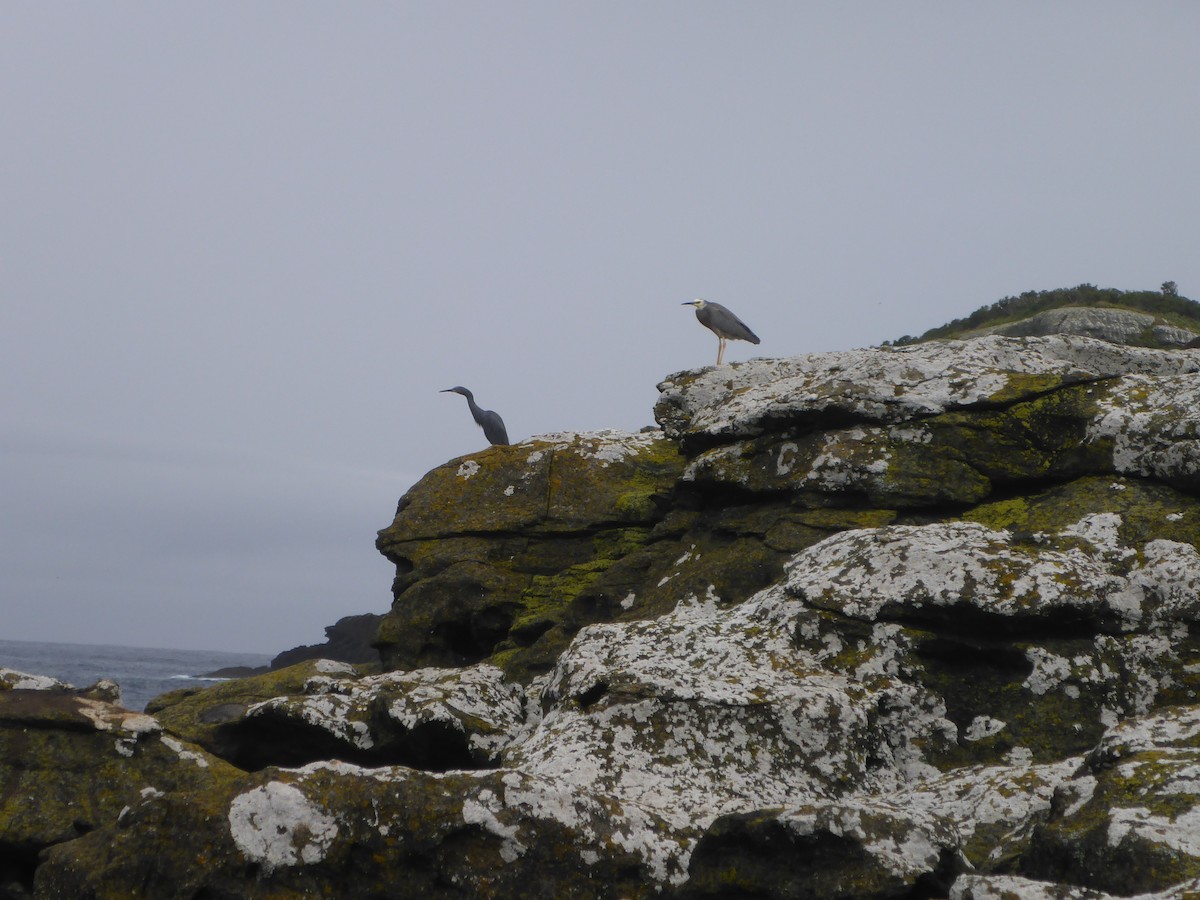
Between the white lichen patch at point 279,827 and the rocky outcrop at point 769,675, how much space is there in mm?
19

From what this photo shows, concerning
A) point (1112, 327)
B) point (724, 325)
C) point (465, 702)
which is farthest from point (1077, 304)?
point (465, 702)

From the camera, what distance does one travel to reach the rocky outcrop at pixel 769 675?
7.11 metres

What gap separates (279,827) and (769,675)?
4.78 meters

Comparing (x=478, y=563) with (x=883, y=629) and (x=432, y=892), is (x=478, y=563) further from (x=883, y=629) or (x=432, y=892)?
(x=432, y=892)

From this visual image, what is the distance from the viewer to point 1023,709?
10.1 meters

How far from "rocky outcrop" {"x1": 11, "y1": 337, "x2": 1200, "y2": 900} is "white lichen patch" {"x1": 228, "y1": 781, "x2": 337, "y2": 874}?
2cm

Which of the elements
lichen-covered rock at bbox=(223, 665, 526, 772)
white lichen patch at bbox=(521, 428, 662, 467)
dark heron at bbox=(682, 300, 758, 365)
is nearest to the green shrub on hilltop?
dark heron at bbox=(682, 300, 758, 365)

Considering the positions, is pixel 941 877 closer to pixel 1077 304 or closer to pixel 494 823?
pixel 494 823

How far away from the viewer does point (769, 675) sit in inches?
399

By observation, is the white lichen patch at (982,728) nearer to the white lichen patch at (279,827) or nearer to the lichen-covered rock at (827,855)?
the lichen-covered rock at (827,855)

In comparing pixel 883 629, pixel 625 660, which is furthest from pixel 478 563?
pixel 883 629

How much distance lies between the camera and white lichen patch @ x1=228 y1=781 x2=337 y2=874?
7.16m

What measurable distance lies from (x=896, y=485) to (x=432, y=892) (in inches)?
314

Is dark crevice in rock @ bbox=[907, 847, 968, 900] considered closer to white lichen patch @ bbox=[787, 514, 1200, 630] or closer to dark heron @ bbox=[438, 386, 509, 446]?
white lichen patch @ bbox=[787, 514, 1200, 630]
